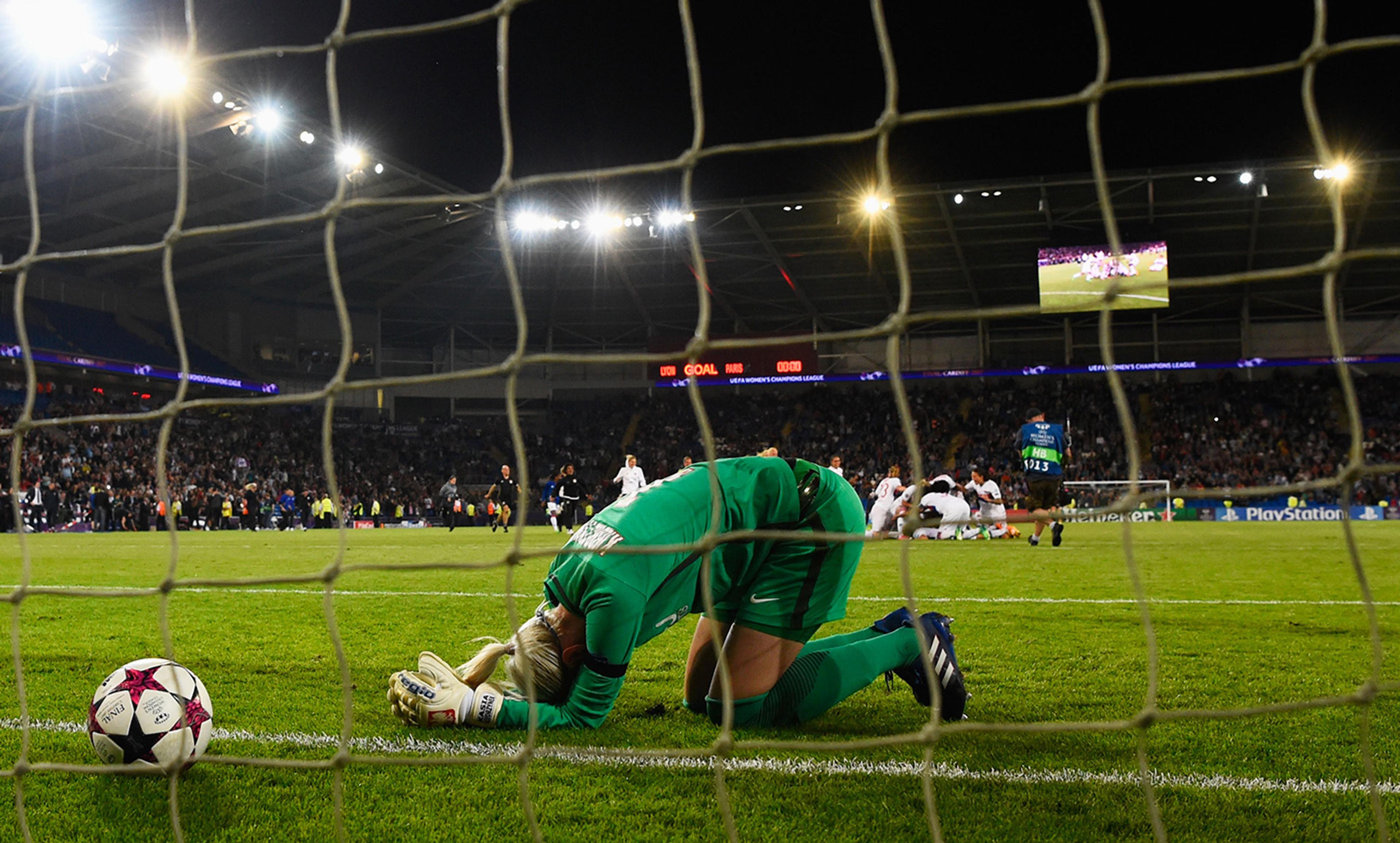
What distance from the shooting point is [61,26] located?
58.2 ft

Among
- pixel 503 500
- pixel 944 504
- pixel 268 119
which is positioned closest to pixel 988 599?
pixel 944 504

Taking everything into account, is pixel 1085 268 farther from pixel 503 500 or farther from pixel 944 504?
pixel 503 500

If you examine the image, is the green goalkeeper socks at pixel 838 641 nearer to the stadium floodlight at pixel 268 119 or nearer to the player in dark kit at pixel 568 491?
the player in dark kit at pixel 568 491

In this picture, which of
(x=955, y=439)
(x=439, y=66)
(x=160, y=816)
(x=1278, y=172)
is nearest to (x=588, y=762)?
(x=160, y=816)

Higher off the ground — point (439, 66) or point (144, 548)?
point (439, 66)

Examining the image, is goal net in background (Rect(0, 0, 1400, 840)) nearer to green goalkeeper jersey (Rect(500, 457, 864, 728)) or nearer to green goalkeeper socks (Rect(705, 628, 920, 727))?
green goalkeeper socks (Rect(705, 628, 920, 727))

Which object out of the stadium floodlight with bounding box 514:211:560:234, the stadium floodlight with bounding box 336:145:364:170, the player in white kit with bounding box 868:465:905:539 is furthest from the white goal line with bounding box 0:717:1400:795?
the stadium floodlight with bounding box 514:211:560:234

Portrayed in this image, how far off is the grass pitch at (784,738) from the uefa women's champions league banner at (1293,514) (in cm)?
2106

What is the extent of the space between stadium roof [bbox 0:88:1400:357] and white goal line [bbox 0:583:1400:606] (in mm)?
15492

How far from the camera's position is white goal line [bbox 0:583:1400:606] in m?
6.56

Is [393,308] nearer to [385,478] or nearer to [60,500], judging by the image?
[385,478]

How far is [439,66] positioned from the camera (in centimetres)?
2547

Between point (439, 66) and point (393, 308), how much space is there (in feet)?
44.5

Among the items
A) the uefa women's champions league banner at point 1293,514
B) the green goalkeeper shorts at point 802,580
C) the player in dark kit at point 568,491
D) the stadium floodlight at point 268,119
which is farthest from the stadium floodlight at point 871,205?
the green goalkeeper shorts at point 802,580
